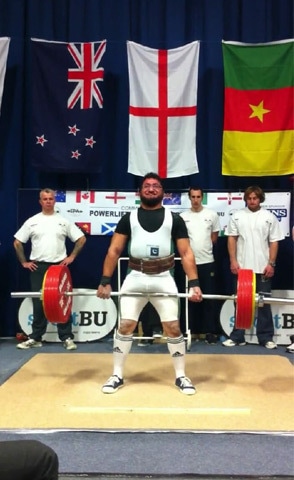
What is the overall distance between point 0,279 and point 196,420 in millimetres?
3276

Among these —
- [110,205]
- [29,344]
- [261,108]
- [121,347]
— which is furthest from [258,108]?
[29,344]

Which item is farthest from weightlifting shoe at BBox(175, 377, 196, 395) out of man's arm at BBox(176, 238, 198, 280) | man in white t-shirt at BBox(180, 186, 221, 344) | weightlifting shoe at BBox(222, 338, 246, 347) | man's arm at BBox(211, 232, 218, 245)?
man's arm at BBox(211, 232, 218, 245)

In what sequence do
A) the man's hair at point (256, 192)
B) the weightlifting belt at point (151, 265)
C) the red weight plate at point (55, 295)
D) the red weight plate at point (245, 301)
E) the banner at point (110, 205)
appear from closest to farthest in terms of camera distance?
1. the red weight plate at point (245, 301)
2. the red weight plate at point (55, 295)
3. the weightlifting belt at point (151, 265)
4. the man's hair at point (256, 192)
5. the banner at point (110, 205)

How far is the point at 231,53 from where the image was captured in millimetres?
5223

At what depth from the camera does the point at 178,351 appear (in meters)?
3.65

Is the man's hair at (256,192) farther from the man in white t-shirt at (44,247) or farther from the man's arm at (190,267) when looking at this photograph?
the man in white t-shirt at (44,247)

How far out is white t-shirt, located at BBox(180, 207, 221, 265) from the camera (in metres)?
5.07

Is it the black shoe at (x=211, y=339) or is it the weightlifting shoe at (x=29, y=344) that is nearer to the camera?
the weightlifting shoe at (x=29, y=344)

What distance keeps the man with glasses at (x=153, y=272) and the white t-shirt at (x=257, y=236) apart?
144 cm

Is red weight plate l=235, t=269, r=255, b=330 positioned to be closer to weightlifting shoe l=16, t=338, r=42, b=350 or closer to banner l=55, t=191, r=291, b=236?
banner l=55, t=191, r=291, b=236

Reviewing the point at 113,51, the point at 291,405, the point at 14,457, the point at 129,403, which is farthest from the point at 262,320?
the point at 14,457

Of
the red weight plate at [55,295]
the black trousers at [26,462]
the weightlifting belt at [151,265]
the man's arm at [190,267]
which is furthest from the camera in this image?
the weightlifting belt at [151,265]

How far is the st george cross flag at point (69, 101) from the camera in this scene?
17.2 feet

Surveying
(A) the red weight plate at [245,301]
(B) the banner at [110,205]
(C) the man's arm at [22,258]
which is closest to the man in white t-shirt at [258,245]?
(B) the banner at [110,205]
